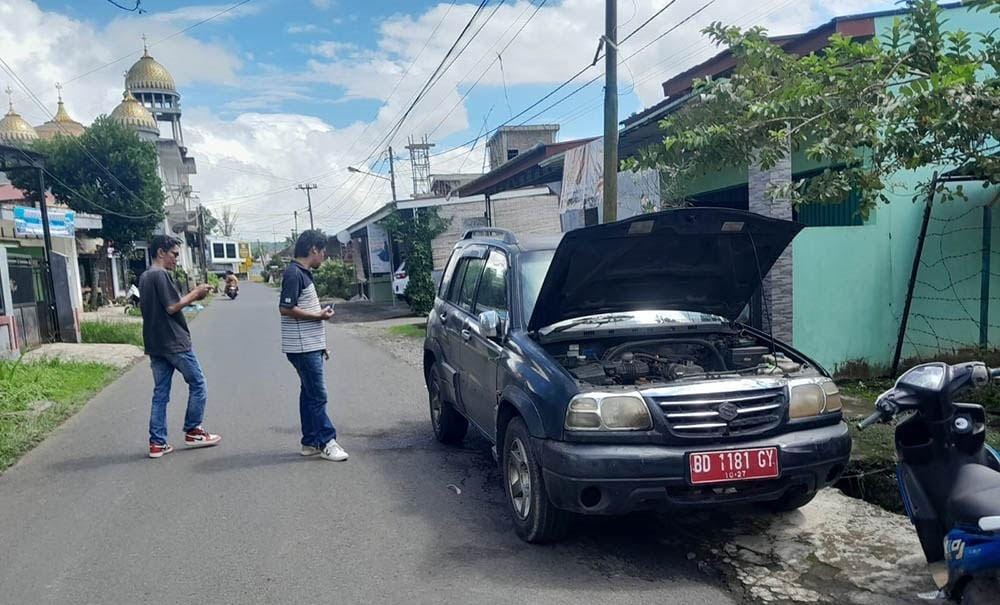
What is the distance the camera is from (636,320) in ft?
16.0

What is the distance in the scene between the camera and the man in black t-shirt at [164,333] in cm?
613

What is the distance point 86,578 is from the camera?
3.93 meters

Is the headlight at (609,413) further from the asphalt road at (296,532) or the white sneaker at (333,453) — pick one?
the white sneaker at (333,453)

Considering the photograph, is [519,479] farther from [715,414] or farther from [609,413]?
[715,414]

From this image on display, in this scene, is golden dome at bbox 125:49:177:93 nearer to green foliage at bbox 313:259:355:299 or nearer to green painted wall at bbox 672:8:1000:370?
green foliage at bbox 313:259:355:299

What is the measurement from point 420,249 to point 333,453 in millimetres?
14486

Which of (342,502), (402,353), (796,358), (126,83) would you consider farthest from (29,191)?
(126,83)

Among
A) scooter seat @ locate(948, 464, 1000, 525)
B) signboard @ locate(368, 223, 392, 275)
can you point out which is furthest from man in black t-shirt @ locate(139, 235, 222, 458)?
signboard @ locate(368, 223, 392, 275)

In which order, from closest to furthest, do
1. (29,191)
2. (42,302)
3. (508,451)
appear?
(508,451), (42,302), (29,191)

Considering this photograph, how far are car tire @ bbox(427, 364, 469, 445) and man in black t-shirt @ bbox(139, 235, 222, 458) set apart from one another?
202 cm

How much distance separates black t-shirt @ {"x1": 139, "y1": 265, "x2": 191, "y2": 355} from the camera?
612cm

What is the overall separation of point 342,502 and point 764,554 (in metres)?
2.71

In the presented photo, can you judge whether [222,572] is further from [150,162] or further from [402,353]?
[150,162]

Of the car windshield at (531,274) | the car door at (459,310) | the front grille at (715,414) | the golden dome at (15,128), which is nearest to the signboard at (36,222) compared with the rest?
the car door at (459,310)
